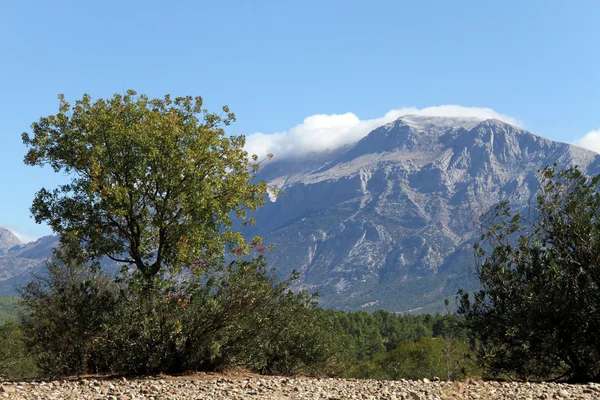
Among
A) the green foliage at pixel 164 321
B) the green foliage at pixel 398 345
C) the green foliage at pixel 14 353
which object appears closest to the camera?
the green foliage at pixel 164 321

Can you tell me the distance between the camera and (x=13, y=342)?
53.6m

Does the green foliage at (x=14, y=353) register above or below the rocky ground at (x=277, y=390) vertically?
below

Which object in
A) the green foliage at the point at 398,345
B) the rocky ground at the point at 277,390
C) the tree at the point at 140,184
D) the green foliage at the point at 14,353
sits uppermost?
the tree at the point at 140,184

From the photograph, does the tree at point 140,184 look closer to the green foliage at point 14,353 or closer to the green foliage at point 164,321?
the green foliage at point 164,321

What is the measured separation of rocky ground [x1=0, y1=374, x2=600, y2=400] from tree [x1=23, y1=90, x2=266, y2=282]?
5.37 meters

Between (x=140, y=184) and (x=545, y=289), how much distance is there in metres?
14.5

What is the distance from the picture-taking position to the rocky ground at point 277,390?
1345 cm

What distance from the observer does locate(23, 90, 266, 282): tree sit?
2064cm

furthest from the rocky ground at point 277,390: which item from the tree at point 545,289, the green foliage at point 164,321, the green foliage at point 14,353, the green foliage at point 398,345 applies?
the green foliage at point 398,345

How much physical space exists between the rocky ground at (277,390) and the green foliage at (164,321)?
Result: 2.76 metres

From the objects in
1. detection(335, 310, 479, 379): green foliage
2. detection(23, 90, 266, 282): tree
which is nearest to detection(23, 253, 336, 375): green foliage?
detection(23, 90, 266, 282): tree

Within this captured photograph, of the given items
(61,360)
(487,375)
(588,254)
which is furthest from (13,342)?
(588,254)

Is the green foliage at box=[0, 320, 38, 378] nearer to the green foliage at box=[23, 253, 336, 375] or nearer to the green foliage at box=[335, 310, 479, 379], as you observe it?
the green foliage at box=[23, 253, 336, 375]

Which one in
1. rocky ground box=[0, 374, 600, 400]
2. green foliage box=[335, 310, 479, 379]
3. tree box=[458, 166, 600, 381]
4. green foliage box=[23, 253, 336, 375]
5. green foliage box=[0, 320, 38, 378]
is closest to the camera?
rocky ground box=[0, 374, 600, 400]
